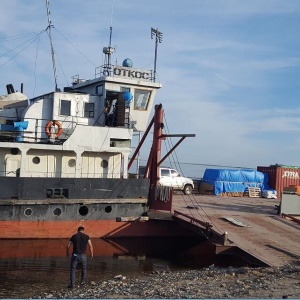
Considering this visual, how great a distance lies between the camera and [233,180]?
33969 millimetres

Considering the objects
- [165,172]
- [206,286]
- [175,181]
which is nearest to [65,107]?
[165,172]

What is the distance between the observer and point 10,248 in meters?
19.1

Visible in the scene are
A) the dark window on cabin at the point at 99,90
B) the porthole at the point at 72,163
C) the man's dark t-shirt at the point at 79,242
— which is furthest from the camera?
the dark window on cabin at the point at 99,90

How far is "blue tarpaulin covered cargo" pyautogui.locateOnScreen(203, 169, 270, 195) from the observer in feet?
110

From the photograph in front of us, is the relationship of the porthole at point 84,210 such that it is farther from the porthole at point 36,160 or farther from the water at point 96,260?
the porthole at point 36,160

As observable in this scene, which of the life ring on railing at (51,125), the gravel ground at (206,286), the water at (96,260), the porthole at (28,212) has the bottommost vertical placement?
the water at (96,260)

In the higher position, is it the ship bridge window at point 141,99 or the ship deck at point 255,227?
the ship bridge window at point 141,99

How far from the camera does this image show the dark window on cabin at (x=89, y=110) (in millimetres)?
23125

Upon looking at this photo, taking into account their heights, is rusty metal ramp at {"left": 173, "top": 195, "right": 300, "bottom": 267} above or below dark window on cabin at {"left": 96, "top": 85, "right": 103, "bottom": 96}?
below

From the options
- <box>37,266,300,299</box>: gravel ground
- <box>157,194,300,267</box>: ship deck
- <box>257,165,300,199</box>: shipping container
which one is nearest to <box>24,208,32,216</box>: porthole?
<box>157,194,300,267</box>: ship deck

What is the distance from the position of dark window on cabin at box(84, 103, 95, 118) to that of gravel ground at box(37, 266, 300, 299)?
10019mm

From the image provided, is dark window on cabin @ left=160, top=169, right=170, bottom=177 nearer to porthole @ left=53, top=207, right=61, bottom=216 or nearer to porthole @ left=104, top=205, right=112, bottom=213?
porthole @ left=104, top=205, right=112, bottom=213

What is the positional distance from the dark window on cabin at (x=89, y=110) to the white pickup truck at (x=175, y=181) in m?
8.82

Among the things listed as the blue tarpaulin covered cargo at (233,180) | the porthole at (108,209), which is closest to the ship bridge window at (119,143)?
the porthole at (108,209)
